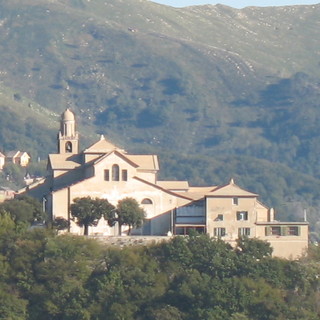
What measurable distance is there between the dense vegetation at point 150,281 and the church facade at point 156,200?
2673 mm

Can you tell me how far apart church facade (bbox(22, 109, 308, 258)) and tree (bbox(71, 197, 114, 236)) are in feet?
3.57

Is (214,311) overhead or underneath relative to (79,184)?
underneath

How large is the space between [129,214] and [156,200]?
2.98m

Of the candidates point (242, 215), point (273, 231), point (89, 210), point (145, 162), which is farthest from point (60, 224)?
point (273, 231)

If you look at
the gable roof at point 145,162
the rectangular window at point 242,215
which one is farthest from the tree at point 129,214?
the gable roof at point 145,162

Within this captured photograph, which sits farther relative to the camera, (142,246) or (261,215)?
(261,215)

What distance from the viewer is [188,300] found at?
317 ft

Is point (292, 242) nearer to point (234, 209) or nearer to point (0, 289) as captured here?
point (234, 209)

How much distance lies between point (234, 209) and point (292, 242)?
11.3 feet

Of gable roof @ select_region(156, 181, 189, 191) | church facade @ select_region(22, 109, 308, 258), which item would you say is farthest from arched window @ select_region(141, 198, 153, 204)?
gable roof @ select_region(156, 181, 189, 191)

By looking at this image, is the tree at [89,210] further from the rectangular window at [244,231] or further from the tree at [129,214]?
the rectangular window at [244,231]

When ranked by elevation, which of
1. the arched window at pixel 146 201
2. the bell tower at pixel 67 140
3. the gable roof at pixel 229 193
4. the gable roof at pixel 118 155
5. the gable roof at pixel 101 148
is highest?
the bell tower at pixel 67 140

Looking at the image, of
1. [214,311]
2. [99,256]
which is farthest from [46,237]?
[214,311]

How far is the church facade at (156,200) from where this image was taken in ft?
335
